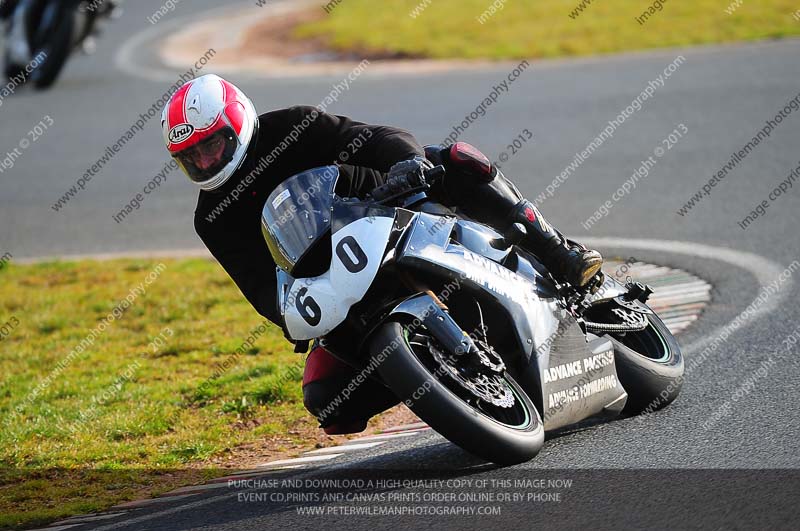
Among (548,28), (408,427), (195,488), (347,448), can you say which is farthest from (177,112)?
(548,28)

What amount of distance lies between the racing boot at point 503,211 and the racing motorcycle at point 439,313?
0.08 metres

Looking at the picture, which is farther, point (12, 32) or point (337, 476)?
point (12, 32)

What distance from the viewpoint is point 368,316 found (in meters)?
4.48

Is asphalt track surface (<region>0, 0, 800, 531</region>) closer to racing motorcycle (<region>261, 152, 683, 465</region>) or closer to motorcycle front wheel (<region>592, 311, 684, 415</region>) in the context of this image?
motorcycle front wheel (<region>592, 311, 684, 415</region>)

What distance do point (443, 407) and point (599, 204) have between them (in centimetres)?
631

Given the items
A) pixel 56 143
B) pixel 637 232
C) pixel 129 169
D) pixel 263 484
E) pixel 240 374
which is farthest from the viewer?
pixel 56 143

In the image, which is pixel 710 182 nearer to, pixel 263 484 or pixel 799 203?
pixel 799 203

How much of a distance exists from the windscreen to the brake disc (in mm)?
650

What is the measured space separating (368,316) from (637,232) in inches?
202

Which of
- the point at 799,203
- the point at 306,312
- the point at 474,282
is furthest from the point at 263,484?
the point at 799,203

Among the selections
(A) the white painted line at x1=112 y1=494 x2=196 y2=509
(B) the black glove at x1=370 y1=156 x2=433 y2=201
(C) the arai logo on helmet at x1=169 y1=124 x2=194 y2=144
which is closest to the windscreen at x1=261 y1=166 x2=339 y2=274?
(B) the black glove at x1=370 y1=156 x2=433 y2=201

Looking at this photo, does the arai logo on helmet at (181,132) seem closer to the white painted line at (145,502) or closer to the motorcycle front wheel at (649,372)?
the white painted line at (145,502)

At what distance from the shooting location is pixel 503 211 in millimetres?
5129

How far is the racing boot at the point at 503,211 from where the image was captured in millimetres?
5082
